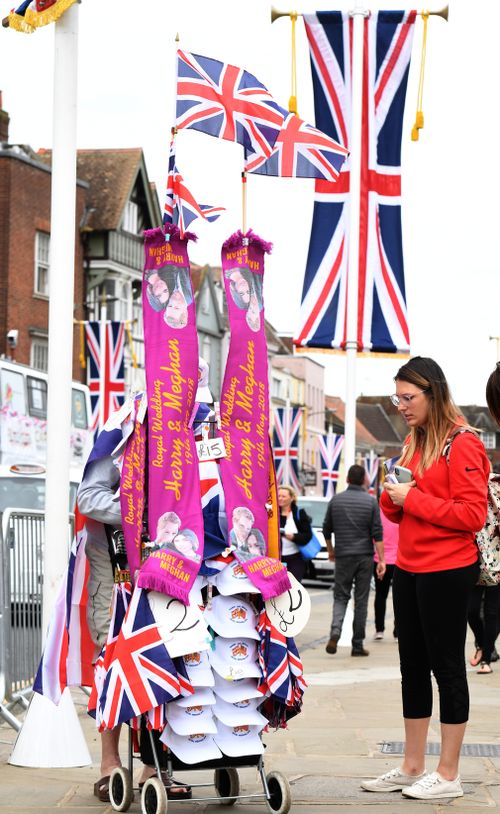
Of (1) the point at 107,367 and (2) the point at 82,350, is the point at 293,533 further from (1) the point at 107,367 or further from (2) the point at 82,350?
(2) the point at 82,350

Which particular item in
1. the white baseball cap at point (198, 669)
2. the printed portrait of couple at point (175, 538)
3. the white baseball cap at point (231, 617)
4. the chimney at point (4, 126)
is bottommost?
the white baseball cap at point (198, 669)

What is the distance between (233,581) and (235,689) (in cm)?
43

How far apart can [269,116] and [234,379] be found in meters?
1.33

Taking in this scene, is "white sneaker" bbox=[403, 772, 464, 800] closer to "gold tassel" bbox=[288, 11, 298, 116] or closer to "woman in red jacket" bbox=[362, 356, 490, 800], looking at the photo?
"woman in red jacket" bbox=[362, 356, 490, 800]

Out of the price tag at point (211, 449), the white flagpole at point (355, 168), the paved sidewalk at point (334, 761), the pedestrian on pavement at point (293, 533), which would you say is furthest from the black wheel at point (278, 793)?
the white flagpole at point (355, 168)

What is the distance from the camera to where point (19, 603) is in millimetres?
9219

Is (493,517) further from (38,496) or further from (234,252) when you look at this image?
(38,496)

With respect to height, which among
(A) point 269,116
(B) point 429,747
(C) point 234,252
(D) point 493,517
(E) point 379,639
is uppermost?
(A) point 269,116

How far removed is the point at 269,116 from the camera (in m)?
A: 6.30

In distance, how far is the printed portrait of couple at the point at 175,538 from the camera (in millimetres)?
5453

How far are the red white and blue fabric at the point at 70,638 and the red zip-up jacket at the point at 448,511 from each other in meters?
1.48

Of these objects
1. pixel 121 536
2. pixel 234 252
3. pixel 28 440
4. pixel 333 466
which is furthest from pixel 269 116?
pixel 333 466

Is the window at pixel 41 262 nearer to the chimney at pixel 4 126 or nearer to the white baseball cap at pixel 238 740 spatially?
the chimney at pixel 4 126

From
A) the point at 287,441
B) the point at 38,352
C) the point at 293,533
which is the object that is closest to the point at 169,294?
the point at 293,533
